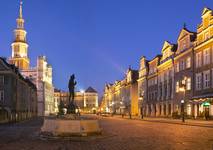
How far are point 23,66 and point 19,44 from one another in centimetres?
1003

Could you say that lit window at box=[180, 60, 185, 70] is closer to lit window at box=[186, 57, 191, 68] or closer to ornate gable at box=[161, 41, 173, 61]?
lit window at box=[186, 57, 191, 68]

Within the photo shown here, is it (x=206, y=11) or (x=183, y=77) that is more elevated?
(x=206, y=11)

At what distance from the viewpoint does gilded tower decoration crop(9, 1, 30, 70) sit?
174m

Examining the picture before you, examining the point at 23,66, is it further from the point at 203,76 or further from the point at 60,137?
the point at 60,137

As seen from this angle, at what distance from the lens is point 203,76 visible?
60562 mm

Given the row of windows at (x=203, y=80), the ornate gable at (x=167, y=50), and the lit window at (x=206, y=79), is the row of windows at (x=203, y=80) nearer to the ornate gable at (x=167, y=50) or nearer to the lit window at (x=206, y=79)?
Answer: the lit window at (x=206, y=79)

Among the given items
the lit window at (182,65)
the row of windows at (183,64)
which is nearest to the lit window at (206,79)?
the row of windows at (183,64)

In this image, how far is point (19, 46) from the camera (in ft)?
572

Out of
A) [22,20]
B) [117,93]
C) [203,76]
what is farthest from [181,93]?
[22,20]

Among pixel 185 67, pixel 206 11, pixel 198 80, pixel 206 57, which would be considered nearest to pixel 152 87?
pixel 185 67

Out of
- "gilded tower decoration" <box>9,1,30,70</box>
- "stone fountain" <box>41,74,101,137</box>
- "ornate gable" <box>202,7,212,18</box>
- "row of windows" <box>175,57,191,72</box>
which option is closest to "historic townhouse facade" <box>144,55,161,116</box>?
"row of windows" <box>175,57,191,72</box>

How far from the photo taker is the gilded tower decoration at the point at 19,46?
174 meters

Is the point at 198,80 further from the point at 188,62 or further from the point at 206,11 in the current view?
the point at 206,11

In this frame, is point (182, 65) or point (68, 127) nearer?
point (68, 127)
